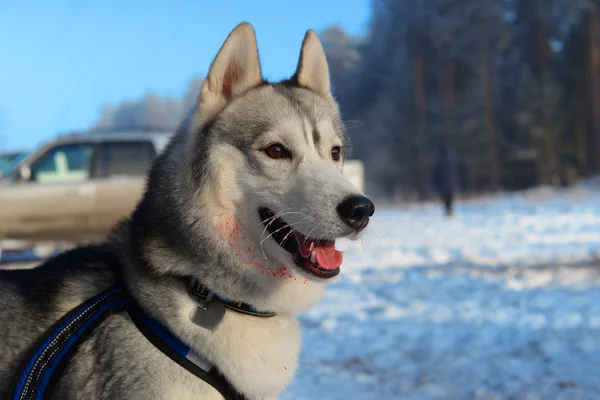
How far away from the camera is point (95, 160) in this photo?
9383 millimetres

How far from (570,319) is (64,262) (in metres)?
4.72

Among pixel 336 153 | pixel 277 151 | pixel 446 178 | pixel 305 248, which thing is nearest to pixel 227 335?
pixel 305 248

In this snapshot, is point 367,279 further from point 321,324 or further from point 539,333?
point 539,333

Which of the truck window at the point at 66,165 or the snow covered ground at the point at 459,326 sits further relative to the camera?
the truck window at the point at 66,165

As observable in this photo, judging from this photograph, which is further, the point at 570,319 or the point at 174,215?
the point at 570,319

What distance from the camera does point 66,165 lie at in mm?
9430

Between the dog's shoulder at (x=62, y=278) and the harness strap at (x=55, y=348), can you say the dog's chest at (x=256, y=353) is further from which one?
the dog's shoulder at (x=62, y=278)

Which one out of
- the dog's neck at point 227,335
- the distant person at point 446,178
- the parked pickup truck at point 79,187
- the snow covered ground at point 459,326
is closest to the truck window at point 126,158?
the parked pickup truck at point 79,187

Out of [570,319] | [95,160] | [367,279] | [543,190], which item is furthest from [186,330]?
[543,190]

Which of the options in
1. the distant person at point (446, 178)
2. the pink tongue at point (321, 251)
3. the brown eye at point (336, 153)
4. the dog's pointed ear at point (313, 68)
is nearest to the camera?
the pink tongue at point (321, 251)

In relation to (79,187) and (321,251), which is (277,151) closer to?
(321,251)

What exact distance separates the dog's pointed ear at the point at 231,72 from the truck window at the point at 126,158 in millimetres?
6755

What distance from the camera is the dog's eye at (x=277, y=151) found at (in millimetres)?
2551

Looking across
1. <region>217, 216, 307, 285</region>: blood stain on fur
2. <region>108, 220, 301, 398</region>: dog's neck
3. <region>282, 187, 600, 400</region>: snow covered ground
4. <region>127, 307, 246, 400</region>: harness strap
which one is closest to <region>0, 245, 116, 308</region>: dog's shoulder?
<region>108, 220, 301, 398</region>: dog's neck
